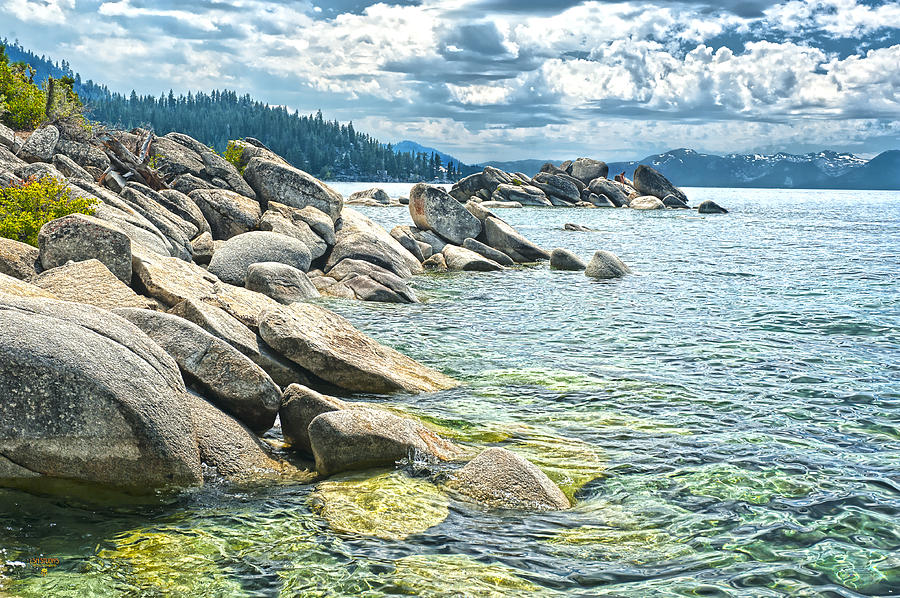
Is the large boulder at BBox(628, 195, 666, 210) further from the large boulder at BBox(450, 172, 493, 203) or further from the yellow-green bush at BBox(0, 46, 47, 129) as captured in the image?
the yellow-green bush at BBox(0, 46, 47, 129)

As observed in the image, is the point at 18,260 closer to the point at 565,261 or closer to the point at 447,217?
the point at 565,261

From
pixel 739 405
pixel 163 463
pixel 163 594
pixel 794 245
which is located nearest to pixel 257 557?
pixel 163 594

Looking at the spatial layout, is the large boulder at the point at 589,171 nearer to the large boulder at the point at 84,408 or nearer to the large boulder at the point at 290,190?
the large boulder at the point at 290,190

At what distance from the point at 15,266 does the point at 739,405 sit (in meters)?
13.7

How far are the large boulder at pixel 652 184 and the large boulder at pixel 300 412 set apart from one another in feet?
322

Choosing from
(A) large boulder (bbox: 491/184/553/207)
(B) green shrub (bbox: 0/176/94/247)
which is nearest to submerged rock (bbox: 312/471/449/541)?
(B) green shrub (bbox: 0/176/94/247)

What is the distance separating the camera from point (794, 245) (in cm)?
4788

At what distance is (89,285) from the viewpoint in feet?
41.0

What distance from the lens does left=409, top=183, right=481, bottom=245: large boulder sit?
38125 millimetres

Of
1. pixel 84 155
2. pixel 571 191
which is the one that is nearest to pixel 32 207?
pixel 84 155

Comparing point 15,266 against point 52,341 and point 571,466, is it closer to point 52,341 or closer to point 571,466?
point 52,341

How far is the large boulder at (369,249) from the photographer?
27975mm

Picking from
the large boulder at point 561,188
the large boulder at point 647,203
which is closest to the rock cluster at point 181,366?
the large boulder at point 561,188

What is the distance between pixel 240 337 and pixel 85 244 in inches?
176
